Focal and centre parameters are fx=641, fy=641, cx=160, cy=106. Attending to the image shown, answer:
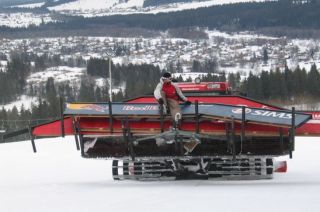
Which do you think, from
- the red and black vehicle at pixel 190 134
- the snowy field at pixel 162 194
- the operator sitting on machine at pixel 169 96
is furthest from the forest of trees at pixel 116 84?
the operator sitting on machine at pixel 169 96

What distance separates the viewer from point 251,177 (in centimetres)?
1111

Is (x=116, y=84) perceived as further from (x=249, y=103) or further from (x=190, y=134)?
(x=190, y=134)

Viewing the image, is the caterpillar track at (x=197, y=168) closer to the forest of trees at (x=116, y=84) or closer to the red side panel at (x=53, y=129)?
the red side panel at (x=53, y=129)

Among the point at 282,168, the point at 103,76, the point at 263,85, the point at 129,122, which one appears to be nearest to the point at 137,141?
the point at 129,122

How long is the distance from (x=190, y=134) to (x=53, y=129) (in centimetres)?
270

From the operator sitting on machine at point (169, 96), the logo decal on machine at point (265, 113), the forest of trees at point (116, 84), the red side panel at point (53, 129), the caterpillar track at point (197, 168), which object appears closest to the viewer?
the logo decal on machine at point (265, 113)

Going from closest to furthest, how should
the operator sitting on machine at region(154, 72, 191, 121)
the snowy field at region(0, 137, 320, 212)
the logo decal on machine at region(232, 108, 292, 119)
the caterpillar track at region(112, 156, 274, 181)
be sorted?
the snowy field at region(0, 137, 320, 212) < the logo decal on machine at region(232, 108, 292, 119) < the operator sitting on machine at region(154, 72, 191, 121) < the caterpillar track at region(112, 156, 274, 181)

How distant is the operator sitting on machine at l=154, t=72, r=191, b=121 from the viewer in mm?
10328

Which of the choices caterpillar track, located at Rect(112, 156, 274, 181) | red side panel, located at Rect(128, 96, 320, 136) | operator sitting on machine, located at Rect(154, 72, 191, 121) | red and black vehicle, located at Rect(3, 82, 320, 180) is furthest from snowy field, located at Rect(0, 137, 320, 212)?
operator sitting on machine, located at Rect(154, 72, 191, 121)

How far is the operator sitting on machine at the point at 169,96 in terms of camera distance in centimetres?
1033

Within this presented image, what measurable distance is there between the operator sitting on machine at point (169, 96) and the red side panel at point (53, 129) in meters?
1.78

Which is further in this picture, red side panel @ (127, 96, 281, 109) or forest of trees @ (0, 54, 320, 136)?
forest of trees @ (0, 54, 320, 136)

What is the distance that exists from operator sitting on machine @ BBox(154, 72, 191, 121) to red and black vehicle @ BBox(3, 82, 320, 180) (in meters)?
0.14

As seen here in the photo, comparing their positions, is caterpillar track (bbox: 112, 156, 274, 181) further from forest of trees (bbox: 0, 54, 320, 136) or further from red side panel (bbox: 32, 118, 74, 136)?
forest of trees (bbox: 0, 54, 320, 136)
